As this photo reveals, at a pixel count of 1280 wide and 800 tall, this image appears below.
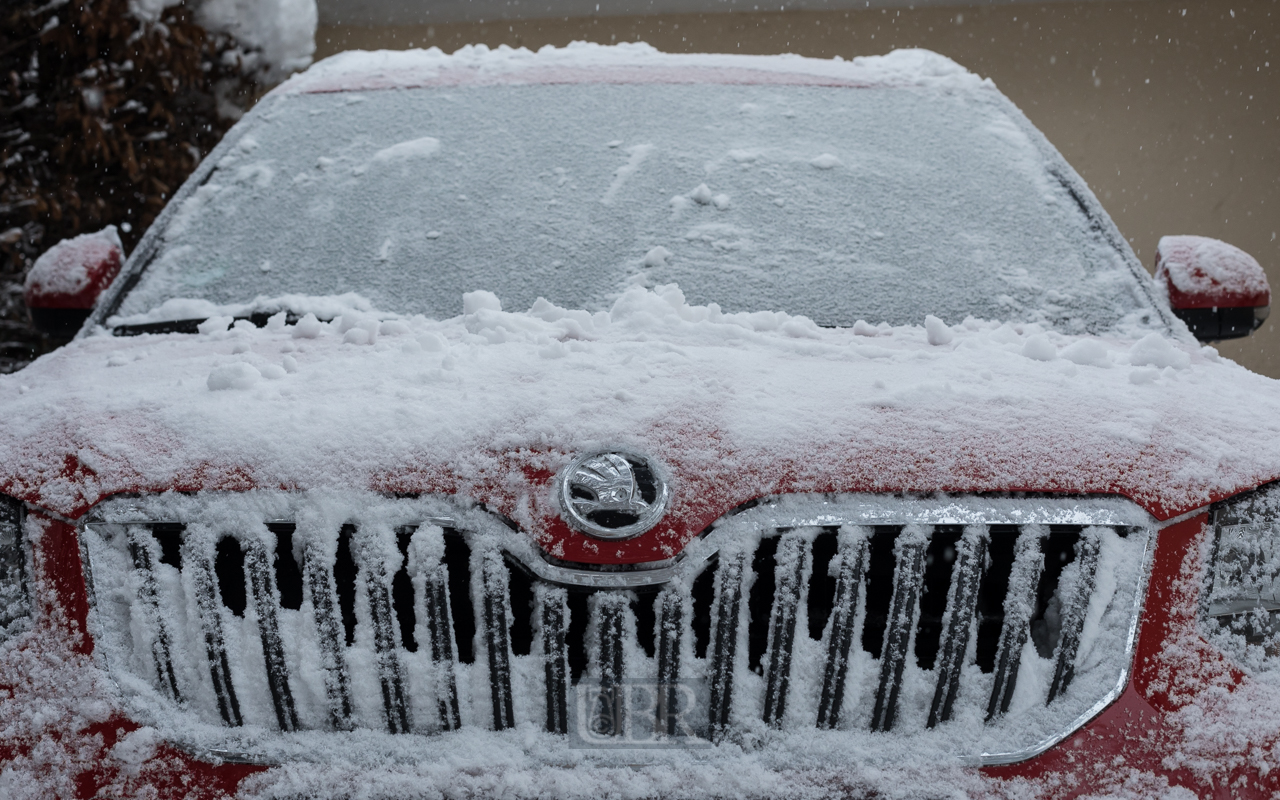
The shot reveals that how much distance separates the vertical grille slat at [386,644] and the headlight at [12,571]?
466 millimetres

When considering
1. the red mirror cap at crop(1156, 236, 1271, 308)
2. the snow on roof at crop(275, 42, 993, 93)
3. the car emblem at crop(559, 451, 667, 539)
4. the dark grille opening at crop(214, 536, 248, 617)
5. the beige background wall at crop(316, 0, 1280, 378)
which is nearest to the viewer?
the car emblem at crop(559, 451, 667, 539)

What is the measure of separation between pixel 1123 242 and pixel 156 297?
83.9 inches

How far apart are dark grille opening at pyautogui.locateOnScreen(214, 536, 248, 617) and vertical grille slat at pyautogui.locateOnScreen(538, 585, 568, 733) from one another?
0.42m

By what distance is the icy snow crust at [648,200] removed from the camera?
214 cm

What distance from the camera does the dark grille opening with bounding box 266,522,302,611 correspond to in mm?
1383

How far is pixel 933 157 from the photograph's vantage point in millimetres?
2535

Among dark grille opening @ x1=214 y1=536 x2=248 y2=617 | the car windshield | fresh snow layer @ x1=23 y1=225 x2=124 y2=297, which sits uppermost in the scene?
the car windshield

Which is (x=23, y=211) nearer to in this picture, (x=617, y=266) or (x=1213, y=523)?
(x=617, y=266)

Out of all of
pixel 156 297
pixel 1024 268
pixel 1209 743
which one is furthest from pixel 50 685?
pixel 1024 268

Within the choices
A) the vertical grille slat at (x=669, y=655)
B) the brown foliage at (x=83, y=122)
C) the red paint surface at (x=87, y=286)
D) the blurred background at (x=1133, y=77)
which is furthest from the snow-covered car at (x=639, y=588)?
the blurred background at (x=1133, y=77)

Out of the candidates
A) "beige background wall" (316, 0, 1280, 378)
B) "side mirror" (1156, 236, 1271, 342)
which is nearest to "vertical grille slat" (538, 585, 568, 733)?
"side mirror" (1156, 236, 1271, 342)

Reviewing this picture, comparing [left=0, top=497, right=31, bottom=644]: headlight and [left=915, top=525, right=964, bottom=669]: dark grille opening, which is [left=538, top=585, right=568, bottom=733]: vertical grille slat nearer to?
[left=915, top=525, right=964, bottom=669]: dark grille opening

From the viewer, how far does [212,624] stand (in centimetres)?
138

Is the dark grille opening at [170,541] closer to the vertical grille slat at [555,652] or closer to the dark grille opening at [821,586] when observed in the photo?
the vertical grille slat at [555,652]
